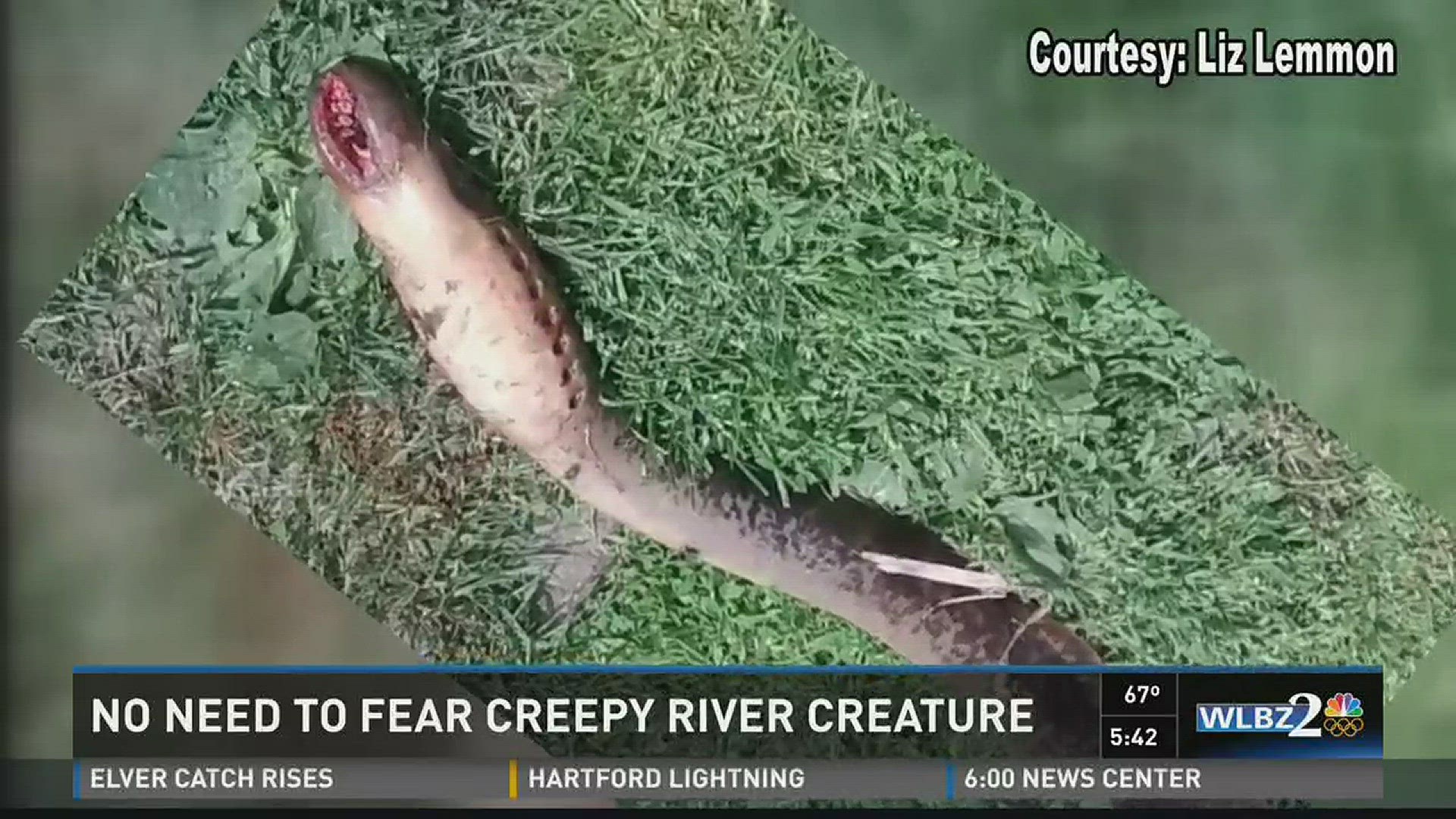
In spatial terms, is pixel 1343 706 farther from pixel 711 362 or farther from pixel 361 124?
pixel 361 124

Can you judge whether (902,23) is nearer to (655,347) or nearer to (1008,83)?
(1008,83)

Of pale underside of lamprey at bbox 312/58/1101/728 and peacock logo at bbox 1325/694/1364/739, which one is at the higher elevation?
pale underside of lamprey at bbox 312/58/1101/728

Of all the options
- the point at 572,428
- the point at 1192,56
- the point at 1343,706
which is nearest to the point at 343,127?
the point at 572,428

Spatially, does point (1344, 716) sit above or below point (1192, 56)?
below

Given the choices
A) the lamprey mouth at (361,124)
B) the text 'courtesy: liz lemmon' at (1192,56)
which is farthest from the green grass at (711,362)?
the text 'courtesy: liz lemmon' at (1192,56)

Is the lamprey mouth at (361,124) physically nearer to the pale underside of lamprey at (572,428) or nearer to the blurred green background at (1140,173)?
the pale underside of lamprey at (572,428)

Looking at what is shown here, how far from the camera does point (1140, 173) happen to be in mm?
1563


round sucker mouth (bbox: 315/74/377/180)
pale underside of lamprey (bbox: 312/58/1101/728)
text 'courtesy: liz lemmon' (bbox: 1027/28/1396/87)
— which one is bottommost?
pale underside of lamprey (bbox: 312/58/1101/728)

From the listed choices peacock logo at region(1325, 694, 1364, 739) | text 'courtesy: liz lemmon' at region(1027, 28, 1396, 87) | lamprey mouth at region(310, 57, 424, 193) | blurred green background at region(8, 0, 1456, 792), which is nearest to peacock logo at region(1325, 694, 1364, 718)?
peacock logo at region(1325, 694, 1364, 739)

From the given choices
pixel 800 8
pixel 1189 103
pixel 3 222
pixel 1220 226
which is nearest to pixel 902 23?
pixel 800 8

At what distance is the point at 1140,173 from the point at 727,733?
931mm

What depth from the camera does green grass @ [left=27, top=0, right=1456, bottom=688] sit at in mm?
1545

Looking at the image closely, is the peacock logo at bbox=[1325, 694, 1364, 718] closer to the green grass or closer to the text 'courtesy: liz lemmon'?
the green grass

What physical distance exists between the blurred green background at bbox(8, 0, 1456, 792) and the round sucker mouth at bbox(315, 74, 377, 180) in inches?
5.6
